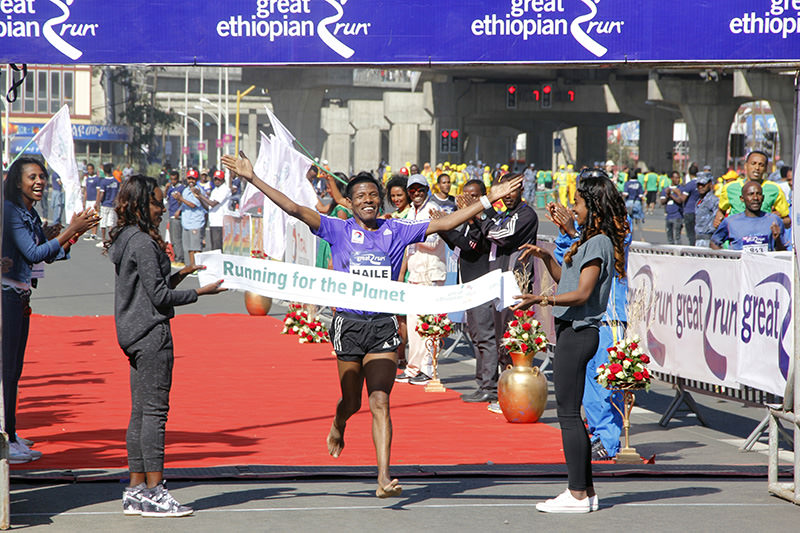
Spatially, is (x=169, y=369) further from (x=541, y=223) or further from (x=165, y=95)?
(x=165, y=95)

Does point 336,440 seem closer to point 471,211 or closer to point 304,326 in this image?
point 471,211

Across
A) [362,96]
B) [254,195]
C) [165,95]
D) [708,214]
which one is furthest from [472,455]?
[165,95]

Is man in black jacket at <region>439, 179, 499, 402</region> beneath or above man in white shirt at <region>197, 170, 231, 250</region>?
beneath

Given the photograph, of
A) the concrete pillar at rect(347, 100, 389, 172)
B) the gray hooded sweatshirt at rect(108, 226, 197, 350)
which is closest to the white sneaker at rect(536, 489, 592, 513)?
the gray hooded sweatshirt at rect(108, 226, 197, 350)

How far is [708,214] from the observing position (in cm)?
2153

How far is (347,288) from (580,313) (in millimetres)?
1456

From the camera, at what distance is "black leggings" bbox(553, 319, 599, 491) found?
7109 millimetres

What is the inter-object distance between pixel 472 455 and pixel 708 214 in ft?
44.0

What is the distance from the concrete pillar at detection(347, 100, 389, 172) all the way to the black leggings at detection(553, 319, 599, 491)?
93.8 metres

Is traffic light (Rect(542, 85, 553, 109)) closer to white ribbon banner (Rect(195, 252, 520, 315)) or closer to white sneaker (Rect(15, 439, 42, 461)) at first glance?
white sneaker (Rect(15, 439, 42, 461))

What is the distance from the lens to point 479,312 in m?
11.7

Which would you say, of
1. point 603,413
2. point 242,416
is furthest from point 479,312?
point 603,413

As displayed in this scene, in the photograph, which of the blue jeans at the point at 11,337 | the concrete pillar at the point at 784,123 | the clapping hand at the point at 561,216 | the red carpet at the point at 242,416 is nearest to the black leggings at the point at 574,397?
the clapping hand at the point at 561,216

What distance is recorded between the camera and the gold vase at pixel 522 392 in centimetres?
1069
